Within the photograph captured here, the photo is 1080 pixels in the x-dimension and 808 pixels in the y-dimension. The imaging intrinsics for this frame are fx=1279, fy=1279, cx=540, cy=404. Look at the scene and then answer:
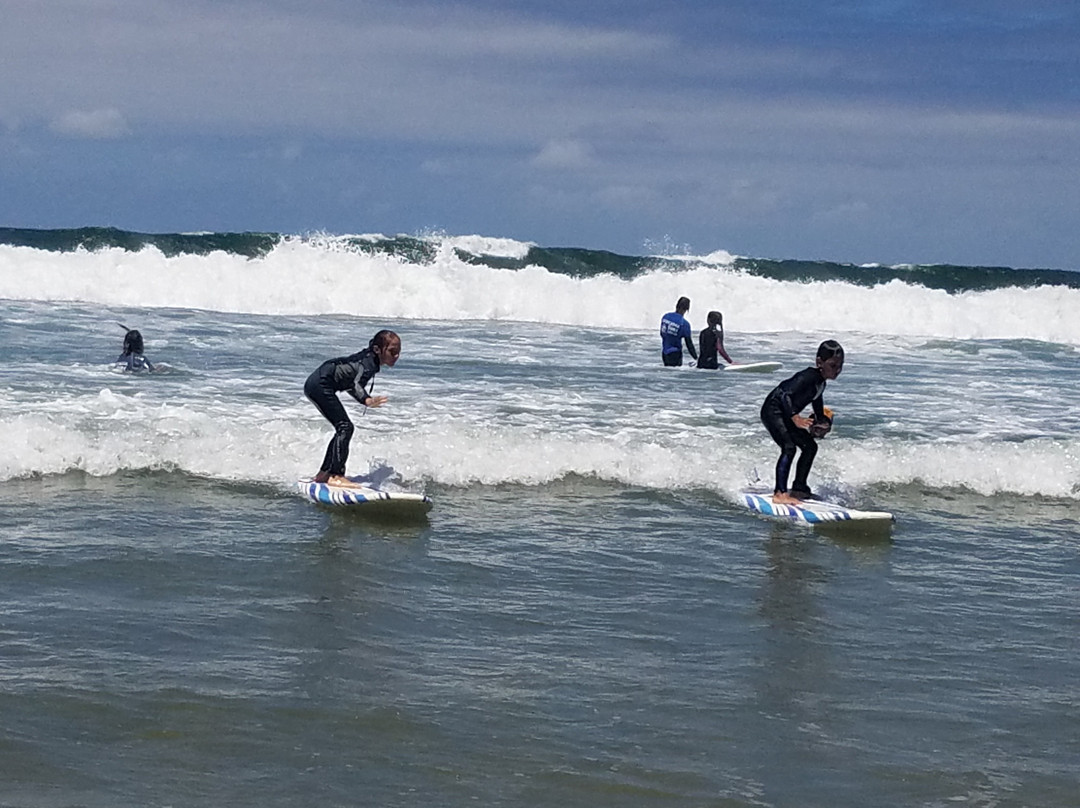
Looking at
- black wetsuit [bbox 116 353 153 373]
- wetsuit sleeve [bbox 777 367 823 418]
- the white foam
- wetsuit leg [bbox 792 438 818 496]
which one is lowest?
wetsuit leg [bbox 792 438 818 496]

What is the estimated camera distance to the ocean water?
5660mm

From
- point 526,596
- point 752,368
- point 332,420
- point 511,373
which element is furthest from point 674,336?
point 526,596

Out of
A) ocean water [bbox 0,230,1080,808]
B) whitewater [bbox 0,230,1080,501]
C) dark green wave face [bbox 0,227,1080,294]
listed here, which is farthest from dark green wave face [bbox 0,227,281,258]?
ocean water [bbox 0,230,1080,808]

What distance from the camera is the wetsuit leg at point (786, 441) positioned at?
38.1 feet

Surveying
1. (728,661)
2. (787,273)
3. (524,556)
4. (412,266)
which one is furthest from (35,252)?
(728,661)

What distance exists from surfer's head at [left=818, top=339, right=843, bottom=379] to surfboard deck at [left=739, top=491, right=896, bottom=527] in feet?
3.77

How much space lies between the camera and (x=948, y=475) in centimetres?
1348

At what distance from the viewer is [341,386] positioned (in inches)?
459

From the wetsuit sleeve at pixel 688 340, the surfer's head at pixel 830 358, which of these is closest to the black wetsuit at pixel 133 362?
the wetsuit sleeve at pixel 688 340

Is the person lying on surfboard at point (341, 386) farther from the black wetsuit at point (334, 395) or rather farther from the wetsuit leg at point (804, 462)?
the wetsuit leg at point (804, 462)

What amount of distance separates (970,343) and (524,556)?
22.9 metres

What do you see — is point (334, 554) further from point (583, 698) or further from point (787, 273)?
point (787, 273)

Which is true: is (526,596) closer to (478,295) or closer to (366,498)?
(366,498)

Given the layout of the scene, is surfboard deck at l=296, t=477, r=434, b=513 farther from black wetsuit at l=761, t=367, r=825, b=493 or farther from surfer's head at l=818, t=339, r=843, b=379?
surfer's head at l=818, t=339, r=843, b=379
